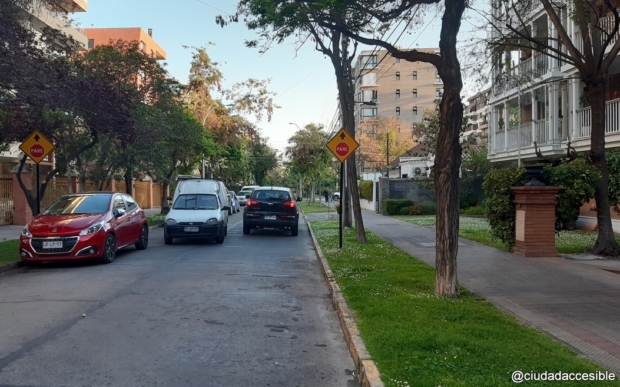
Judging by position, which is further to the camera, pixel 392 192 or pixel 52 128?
pixel 392 192

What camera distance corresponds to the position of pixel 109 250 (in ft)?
41.5

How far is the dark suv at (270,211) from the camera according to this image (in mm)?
20031

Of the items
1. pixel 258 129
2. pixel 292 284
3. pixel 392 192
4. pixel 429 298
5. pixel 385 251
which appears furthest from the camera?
pixel 258 129

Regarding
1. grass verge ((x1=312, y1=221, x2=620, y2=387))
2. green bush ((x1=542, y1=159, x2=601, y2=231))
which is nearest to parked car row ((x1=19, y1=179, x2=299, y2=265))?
grass verge ((x1=312, y1=221, x2=620, y2=387))

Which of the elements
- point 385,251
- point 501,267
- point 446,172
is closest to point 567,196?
point 501,267

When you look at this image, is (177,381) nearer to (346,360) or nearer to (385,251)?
(346,360)

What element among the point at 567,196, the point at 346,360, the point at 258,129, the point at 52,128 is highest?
the point at 258,129

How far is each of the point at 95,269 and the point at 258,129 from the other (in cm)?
3335

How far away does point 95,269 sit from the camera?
460 inches

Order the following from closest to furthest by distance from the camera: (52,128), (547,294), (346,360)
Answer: (346,360)
(547,294)
(52,128)

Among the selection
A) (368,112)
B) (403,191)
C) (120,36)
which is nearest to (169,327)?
(403,191)

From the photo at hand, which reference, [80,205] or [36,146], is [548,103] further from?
[36,146]

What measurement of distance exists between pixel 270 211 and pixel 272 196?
0.58 m

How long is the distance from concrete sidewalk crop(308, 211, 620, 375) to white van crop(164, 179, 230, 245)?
19.7 ft
